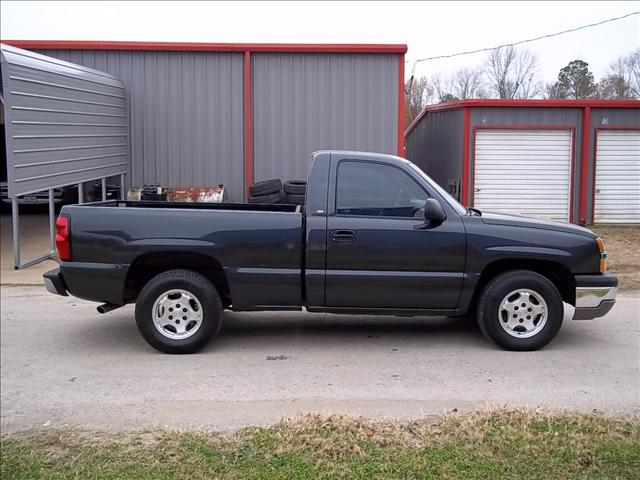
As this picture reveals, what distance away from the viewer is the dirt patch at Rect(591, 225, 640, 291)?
418 inches

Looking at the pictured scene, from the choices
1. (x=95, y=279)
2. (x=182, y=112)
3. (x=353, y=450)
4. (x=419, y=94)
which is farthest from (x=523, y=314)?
(x=419, y=94)

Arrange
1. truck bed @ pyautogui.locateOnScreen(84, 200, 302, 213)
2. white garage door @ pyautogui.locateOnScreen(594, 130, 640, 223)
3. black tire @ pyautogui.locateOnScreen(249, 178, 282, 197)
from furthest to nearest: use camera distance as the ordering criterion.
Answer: white garage door @ pyautogui.locateOnScreen(594, 130, 640, 223) < black tire @ pyautogui.locateOnScreen(249, 178, 282, 197) < truck bed @ pyautogui.locateOnScreen(84, 200, 302, 213)

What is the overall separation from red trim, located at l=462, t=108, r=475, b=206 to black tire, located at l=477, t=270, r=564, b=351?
1148cm

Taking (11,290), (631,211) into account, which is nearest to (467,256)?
(11,290)

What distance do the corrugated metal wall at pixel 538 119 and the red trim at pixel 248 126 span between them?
5.67 m

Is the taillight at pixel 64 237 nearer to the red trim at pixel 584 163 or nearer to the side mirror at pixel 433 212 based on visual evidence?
the side mirror at pixel 433 212

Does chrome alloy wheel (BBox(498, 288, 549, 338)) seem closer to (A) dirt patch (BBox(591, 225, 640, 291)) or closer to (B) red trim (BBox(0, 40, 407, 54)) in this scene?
(A) dirt patch (BBox(591, 225, 640, 291))

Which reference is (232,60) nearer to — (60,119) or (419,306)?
(60,119)

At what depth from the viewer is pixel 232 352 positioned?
6.75 metres

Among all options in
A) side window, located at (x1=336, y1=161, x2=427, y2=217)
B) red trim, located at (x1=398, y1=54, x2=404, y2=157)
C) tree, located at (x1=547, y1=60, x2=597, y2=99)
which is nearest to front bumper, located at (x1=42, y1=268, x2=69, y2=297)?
side window, located at (x1=336, y1=161, x2=427, y2=217)

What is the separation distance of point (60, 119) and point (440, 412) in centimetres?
978

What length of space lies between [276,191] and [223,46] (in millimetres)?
3492

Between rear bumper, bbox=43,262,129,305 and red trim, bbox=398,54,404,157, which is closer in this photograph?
rear bumper, bbox=43,262,129,305

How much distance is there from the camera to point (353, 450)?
4.15 meters
